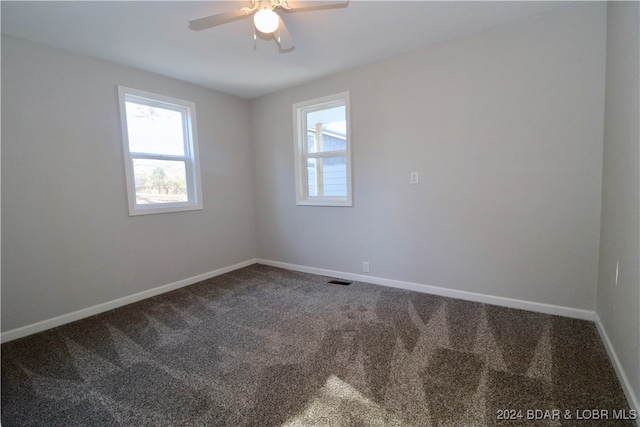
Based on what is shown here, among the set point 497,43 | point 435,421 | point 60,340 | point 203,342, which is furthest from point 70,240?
point 497,43

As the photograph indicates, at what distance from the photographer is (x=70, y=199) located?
2.56 m

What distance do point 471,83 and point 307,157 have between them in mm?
2043

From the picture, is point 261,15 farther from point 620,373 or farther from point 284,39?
point 620,373

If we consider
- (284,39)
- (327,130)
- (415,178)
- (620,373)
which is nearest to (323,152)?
(327,130)

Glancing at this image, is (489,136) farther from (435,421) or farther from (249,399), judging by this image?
(249,399)

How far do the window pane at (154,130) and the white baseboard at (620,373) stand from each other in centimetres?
419

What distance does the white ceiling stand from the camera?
2039mm

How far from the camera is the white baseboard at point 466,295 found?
7.61 ft

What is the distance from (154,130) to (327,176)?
210 centimetres

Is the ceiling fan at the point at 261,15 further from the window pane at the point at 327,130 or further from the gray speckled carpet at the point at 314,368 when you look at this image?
the gray speckled carpet at the point at 314,368

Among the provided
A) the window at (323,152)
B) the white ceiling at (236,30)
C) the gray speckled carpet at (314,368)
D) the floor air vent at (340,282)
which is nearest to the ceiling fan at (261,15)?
the white ceiling at (236,30)

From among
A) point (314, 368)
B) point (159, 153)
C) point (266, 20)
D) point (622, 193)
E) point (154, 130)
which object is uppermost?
point (266, 20)

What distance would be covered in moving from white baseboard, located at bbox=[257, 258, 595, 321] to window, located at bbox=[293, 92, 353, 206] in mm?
905

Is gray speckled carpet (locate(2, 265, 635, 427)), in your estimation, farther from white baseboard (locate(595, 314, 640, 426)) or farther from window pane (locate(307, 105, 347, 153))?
window pane (locate(307, 105, 347, 153))
